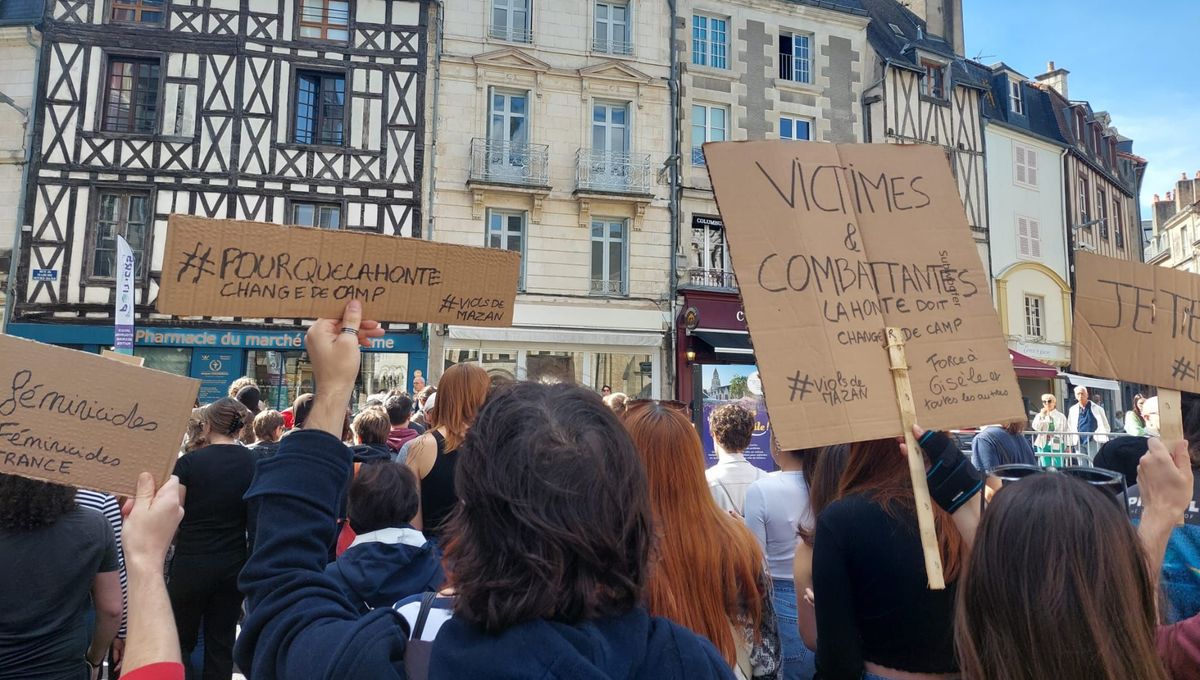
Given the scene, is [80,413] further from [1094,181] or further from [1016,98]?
[1094,181]

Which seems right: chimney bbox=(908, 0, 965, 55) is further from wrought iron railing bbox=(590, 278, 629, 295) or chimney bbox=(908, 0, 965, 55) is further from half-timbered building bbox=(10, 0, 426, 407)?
half-timbered building bbox=(10, 0, 426, 407)

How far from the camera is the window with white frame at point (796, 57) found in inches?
729

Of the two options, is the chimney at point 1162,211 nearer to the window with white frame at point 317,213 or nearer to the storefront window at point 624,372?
the storefront window at point 624,372

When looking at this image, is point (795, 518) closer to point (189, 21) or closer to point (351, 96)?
point (351, 96)

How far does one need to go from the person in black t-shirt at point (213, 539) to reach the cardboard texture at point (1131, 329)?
11.7 ft

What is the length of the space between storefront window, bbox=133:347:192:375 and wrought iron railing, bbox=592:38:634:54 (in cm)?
1064

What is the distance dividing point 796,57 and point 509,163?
8.03 m

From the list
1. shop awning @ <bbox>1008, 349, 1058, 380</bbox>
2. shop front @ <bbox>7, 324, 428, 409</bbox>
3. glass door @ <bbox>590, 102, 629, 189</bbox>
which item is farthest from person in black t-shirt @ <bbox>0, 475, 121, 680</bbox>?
shop awning @ <bbox>1008, 349, 1058, 380</bbox>

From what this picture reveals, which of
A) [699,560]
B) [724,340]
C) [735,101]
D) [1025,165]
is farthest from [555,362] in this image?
[1025,165]

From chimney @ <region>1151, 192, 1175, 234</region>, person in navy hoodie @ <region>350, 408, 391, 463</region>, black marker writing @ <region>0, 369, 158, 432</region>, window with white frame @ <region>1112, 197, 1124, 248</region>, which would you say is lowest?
person in navy hoodie @ <region>350, 408, 391, 463</region>

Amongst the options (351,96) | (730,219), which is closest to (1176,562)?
(730,219)

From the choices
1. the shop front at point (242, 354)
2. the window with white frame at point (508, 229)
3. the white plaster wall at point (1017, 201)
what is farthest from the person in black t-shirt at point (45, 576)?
the white plaster wall at point (1017, 201)

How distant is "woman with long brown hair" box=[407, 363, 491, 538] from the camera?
133 inches

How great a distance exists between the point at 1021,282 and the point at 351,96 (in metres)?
17.8
